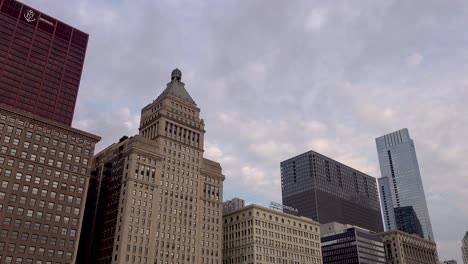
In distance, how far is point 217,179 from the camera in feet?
619

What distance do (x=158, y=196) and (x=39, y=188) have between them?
42.9 meters

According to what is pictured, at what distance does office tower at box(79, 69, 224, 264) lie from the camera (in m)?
153

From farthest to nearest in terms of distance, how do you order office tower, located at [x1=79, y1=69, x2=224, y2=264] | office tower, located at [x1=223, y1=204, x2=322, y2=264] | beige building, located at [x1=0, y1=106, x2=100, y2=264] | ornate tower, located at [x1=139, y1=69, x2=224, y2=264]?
office tower, located at [x1=223, y1=204, x2=322, y2=264], ornate tower, located at [x1=139, y1=69, x2=224, y2=264], office tower, located at [x1=79, y1=69, x2=224, y2=264], beige building, located at [x1=0, y1=106, x2=100, y2=264]

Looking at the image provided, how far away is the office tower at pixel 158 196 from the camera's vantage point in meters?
153

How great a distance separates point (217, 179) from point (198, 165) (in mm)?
11407

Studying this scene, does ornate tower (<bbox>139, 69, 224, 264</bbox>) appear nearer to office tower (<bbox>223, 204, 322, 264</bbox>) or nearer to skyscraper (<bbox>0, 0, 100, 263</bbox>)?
office tower (<bbox>223, 204, 322, 264</bbox>)

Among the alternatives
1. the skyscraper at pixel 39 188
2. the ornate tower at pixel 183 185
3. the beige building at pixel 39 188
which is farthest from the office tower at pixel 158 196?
the beige building at pixel 39 188

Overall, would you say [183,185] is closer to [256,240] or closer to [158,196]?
[158,196]

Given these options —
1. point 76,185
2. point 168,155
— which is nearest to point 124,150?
point 168,155

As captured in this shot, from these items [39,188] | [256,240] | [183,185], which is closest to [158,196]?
[183,185]

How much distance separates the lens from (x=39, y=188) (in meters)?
135

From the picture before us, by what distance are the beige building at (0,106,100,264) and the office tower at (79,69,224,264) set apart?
57.7 ft

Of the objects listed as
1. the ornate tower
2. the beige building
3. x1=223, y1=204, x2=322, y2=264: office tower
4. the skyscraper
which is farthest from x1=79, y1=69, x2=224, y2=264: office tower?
the beige building

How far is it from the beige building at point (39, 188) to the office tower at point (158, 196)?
17595mm
